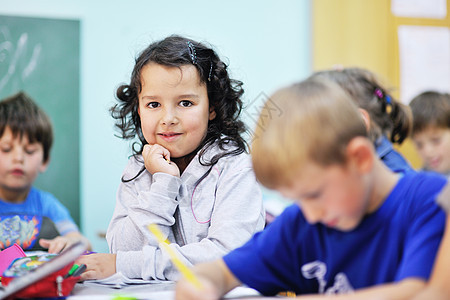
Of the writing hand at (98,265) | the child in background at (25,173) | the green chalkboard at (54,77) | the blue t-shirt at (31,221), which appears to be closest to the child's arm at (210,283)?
the writing hand at (98,265)

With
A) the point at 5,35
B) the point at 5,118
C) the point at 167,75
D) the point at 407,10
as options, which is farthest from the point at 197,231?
the point at 407,10

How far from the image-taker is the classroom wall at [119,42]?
2266mm

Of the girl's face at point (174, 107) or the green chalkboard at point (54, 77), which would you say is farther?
the green chalkboard at point (54, 77)

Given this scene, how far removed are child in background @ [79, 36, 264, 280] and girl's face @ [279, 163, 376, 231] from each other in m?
0.43

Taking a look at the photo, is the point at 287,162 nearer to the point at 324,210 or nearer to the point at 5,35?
the point at 324,210

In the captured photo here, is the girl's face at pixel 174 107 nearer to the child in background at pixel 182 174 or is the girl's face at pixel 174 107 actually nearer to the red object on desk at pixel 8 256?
the child in background at pixel 182 174

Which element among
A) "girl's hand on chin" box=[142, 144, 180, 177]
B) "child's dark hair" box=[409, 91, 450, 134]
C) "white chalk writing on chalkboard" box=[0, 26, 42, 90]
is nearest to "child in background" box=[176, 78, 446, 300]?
"girl's hand on chin" box=[142, 144, 180, 177]

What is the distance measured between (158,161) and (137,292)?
0.36 m

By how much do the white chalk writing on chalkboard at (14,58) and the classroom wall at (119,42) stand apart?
0.12m

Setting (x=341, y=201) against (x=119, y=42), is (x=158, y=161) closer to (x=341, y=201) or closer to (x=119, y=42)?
(x=341, y=201)

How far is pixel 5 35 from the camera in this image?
7.38 feet

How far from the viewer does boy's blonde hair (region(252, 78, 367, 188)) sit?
540 mm

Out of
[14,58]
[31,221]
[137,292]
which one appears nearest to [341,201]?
[137,292]

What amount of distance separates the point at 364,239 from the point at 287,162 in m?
0.15
